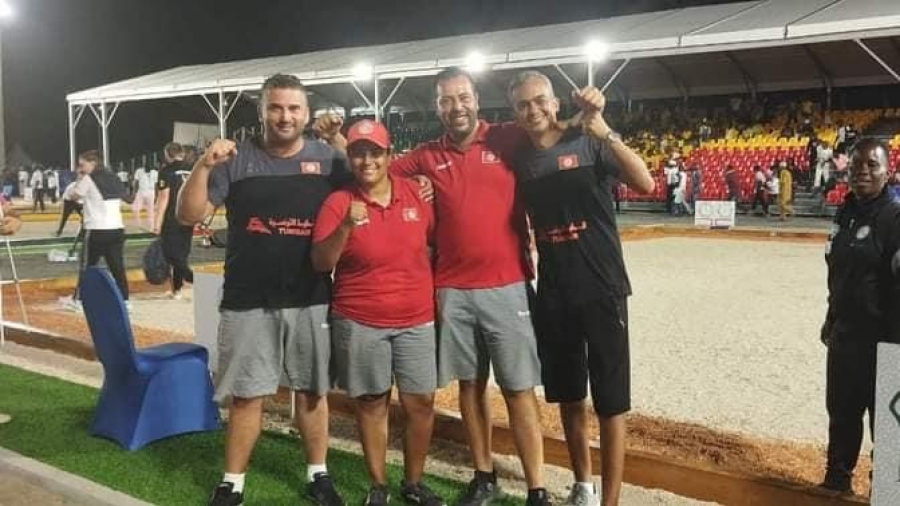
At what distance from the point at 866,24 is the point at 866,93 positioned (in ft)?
45.3

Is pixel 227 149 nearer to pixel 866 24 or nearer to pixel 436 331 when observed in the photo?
pixel 436 331

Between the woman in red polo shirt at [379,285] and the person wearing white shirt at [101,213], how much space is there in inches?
258

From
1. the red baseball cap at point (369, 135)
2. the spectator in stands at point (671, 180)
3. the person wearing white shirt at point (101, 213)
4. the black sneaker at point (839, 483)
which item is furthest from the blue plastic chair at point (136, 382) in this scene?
the spectator in stands at point (671, 180)

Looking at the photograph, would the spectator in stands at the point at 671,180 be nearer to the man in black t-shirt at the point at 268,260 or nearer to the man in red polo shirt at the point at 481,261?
the man in red polo shirt at the point at 481,261

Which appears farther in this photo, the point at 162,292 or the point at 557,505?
the point at 162,292

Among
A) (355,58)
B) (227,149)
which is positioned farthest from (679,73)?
(227,149)

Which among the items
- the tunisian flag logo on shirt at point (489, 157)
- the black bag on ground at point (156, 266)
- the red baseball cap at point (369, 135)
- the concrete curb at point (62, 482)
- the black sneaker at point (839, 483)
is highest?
the red baseball cap at point (369, 135)

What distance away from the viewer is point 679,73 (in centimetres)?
3108

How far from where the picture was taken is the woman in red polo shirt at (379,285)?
394cm

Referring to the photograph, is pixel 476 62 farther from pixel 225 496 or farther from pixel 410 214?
pixel 225 496

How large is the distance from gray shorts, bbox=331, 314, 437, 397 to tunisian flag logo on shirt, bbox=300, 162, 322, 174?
2.19ft

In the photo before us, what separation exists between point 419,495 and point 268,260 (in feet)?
4.17

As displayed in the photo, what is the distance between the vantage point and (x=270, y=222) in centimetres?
406

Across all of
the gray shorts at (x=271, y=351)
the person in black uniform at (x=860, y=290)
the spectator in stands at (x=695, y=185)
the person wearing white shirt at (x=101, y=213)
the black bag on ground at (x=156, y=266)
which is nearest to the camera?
the person in black uniform at (x=860, y=290)
